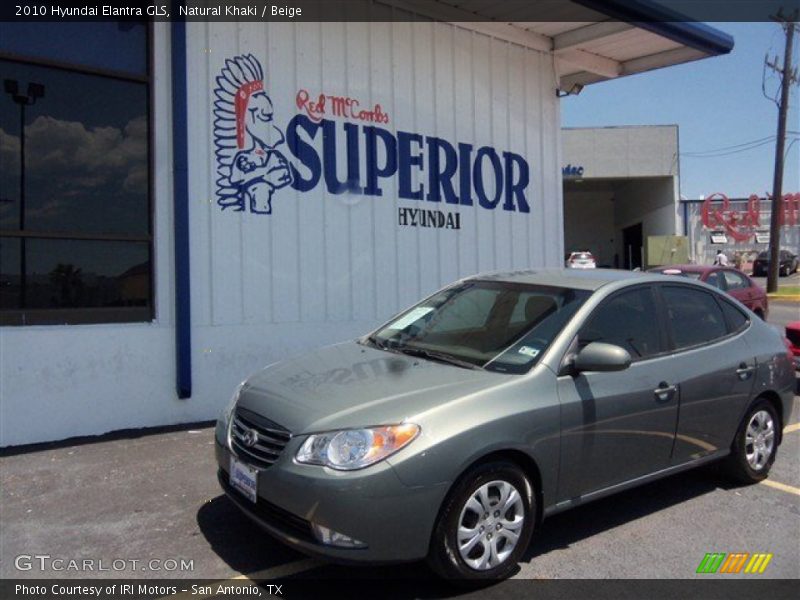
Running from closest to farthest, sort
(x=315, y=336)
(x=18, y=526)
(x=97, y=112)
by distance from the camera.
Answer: (x=18, y=526), (x=97, y=112), (x=315, y=336)

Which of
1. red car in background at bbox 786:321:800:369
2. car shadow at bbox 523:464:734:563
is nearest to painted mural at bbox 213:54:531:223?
red car in background at bbox 786:321:800:369

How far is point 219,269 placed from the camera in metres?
6.95

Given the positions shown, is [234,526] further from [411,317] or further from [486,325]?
[486,325]

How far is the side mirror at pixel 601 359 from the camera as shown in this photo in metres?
3.76

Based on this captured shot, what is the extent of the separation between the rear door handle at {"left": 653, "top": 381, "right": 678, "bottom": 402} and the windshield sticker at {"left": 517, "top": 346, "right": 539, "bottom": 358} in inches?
35.2

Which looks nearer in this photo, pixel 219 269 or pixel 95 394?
pixel 95 394

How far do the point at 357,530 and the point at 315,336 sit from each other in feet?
15.2

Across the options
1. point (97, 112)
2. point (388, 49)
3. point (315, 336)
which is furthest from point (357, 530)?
point (388, 49)

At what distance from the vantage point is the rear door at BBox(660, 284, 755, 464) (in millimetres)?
4473

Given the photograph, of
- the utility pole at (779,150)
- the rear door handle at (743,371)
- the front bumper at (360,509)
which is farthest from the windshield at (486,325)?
the utility pole at (779,150)

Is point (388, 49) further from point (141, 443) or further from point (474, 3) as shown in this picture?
point (141, 443)

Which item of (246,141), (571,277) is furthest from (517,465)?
(246,141)

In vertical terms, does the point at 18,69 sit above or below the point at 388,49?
below

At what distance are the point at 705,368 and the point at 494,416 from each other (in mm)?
1955
